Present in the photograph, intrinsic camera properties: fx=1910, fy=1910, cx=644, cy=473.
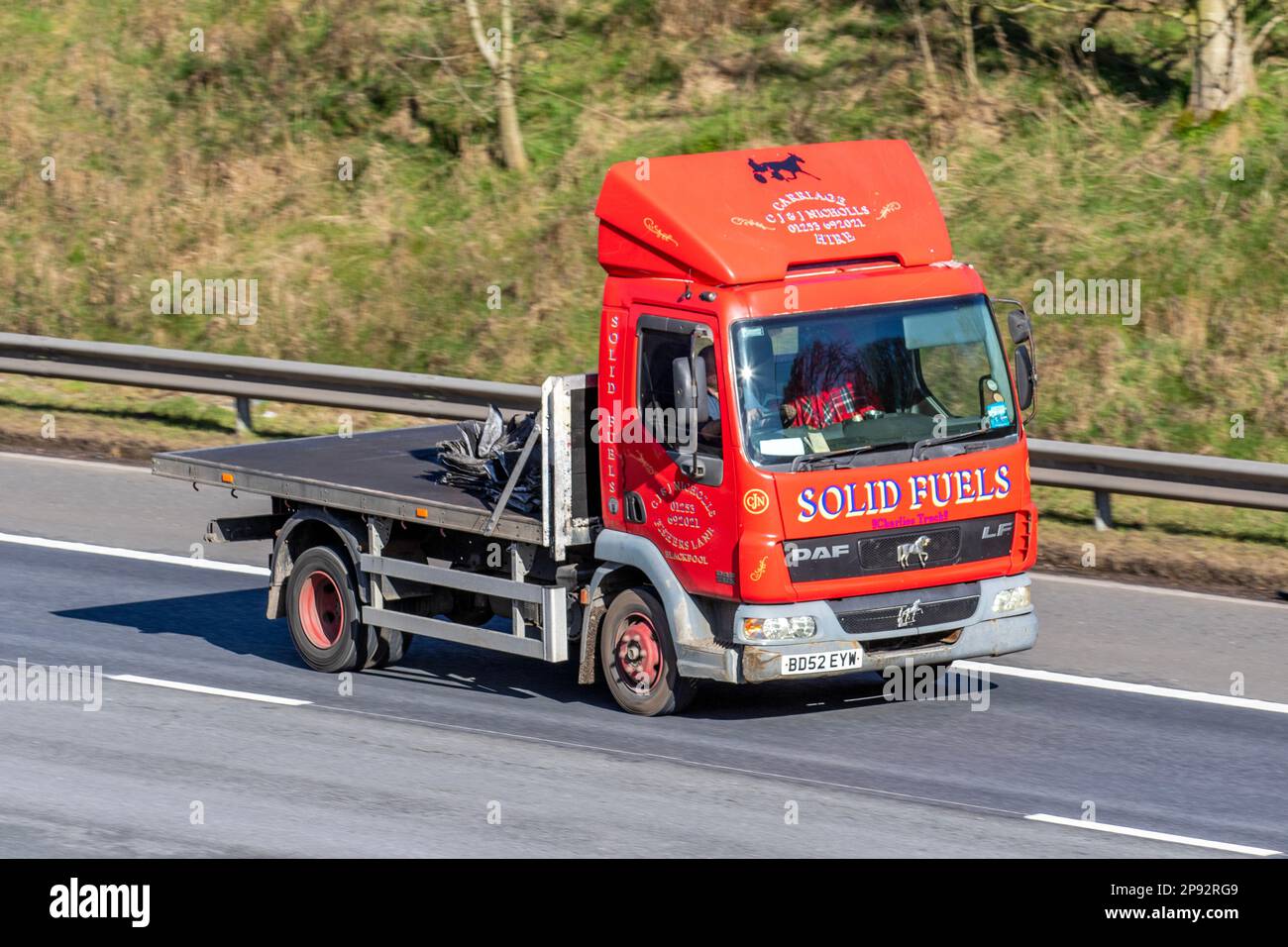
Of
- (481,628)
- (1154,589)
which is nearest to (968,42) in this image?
(1154,589)

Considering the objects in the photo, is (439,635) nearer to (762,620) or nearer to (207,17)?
(762,620)

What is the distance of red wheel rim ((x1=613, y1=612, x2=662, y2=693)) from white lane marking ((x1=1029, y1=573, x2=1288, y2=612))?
457cm

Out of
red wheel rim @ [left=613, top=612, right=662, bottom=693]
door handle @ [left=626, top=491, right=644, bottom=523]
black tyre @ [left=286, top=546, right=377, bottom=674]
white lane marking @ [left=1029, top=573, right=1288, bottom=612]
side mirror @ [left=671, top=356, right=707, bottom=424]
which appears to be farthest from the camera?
white lane marking @ [left=1029, top=573, right=1288, bottom=612]

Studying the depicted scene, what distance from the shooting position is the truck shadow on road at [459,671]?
11219mm

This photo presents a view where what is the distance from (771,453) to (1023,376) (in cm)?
165

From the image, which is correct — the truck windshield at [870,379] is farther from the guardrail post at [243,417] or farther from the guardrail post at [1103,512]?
the guardrail post at [243,417]

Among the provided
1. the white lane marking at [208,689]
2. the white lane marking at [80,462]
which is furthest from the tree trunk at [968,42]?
the white lane marking at [208,689]

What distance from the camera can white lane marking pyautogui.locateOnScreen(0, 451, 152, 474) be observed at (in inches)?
716

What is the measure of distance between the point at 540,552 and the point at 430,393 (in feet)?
22.8

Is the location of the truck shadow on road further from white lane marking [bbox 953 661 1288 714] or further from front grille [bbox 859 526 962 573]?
front grille [bbox 859 526 962 573]

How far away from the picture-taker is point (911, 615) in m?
10.4

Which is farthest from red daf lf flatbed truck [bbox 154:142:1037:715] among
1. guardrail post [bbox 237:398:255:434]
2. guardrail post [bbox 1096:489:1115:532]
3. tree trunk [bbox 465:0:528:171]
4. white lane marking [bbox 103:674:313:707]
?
tree trunk [bbox 465:0:528:171]

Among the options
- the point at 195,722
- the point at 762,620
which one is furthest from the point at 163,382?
the point at 762,620
